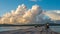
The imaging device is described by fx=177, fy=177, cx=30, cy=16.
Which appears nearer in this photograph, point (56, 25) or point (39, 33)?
point (39, 33)

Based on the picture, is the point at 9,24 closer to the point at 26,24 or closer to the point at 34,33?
the point at 26,24

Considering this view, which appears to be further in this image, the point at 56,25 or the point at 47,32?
the point at 56,25

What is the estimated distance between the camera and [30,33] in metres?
9.03

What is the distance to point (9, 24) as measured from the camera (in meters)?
20.8

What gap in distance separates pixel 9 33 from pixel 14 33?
265 mm

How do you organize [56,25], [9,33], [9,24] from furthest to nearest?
[56,25]
[9,24]
[9,33]

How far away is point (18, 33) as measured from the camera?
8.77 metres

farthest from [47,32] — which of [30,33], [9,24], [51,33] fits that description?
[9,24]

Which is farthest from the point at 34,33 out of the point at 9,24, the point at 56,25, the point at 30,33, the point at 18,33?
the point at 56,25

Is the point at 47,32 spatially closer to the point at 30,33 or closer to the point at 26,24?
the point at 30,33

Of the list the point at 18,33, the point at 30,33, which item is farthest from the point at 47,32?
the point at 18,33

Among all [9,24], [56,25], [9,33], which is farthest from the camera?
[56,25]

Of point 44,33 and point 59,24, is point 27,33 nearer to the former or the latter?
point 44,33

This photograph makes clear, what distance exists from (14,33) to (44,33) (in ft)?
4.87
